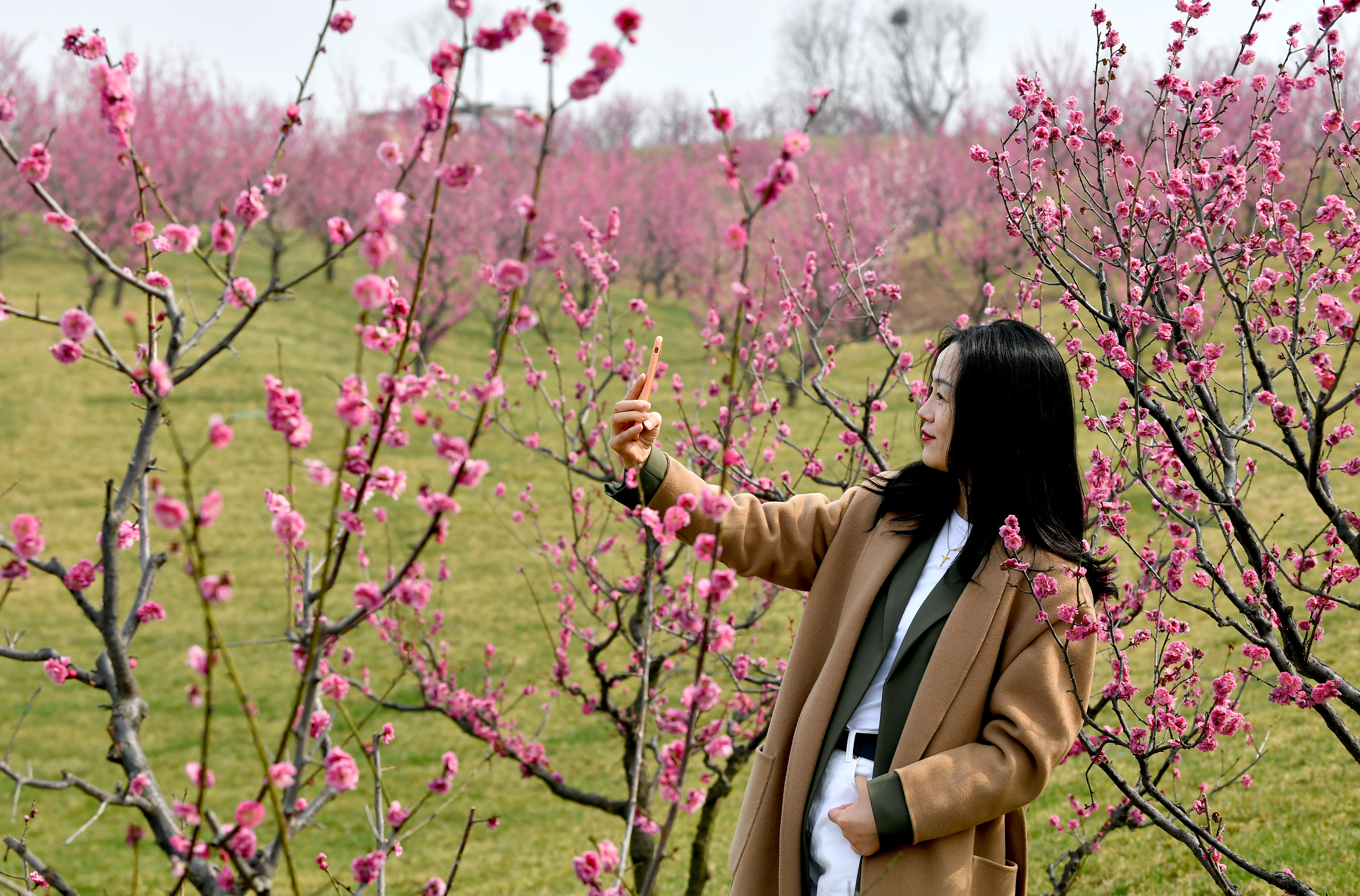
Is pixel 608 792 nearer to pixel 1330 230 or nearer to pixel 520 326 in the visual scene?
pixel 1330 230

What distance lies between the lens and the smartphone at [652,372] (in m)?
1.86

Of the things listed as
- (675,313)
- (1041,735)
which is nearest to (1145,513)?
(1041,735)

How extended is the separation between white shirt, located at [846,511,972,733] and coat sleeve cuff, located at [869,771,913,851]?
0.19m

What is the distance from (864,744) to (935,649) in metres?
0.27

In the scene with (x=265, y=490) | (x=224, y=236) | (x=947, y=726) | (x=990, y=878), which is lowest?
(x=990, y=878)

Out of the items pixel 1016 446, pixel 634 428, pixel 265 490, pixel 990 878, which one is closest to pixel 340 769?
pixel 265 490

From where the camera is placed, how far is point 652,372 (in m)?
1.90

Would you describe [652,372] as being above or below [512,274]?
below

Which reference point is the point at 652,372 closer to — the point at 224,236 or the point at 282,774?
the point at 224,236

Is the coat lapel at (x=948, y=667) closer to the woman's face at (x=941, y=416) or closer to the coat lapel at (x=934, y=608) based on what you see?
the coat lapel at (x=934, y=608)

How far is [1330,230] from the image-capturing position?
2.69 meters

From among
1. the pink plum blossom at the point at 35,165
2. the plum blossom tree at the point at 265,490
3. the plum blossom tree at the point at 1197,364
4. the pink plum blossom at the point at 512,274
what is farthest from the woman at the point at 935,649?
the pink plum blossom at the point at 35,165

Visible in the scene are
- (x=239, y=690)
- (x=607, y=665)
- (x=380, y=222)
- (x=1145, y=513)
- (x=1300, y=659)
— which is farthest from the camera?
(x=1145, y=513)

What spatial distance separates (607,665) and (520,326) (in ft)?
30.2
